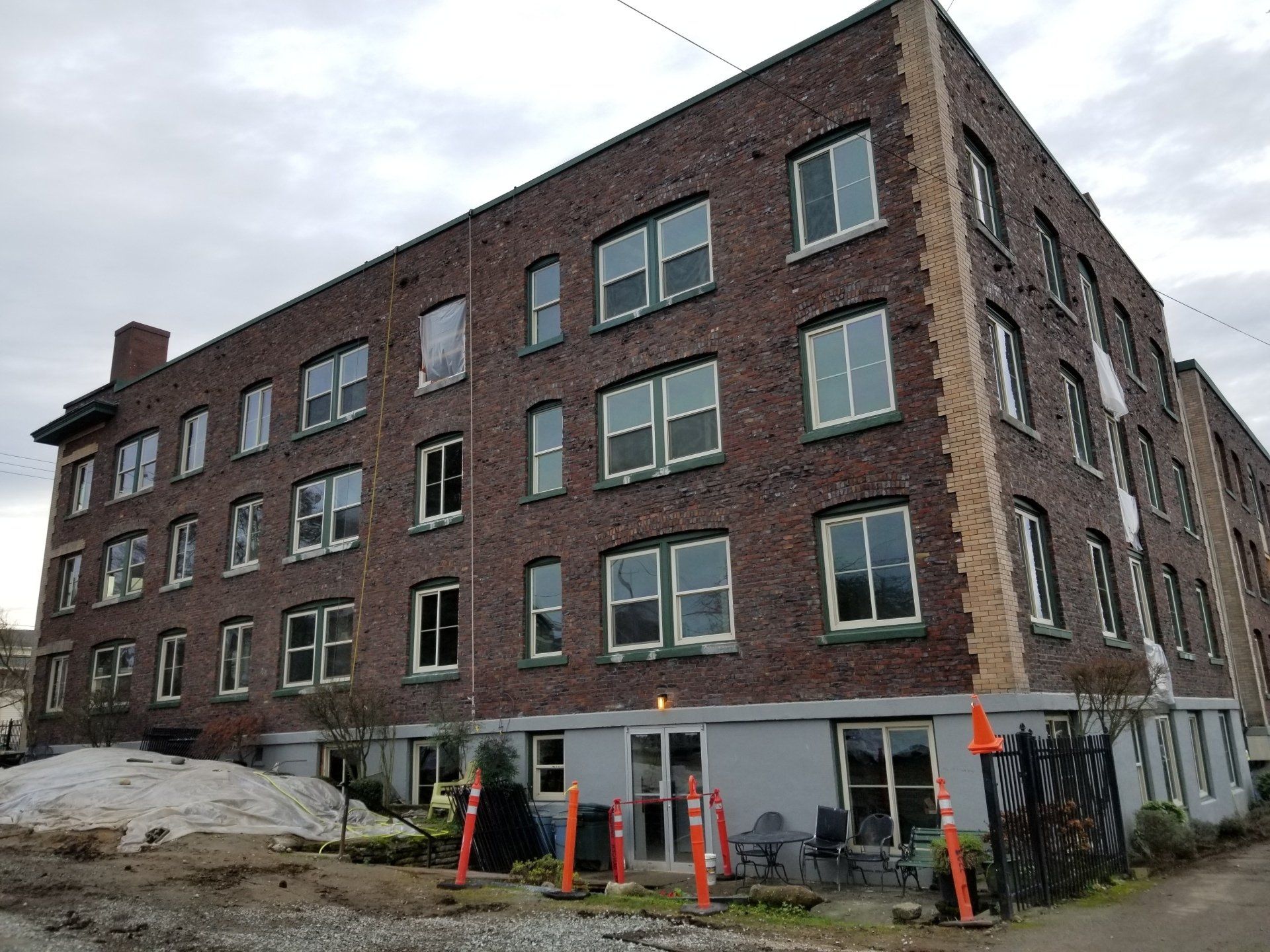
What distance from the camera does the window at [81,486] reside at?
101ft

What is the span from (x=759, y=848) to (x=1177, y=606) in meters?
12.8

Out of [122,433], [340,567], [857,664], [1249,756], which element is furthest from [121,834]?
[1249,756]

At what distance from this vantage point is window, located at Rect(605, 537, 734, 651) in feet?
51.8

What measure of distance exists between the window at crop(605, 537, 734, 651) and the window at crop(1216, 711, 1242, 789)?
12.6 metres

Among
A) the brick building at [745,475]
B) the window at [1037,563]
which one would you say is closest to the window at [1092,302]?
the brick building at [745,475]

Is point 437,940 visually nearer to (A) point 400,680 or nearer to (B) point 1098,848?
(B) point 1098,848

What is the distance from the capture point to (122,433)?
29.5 meters

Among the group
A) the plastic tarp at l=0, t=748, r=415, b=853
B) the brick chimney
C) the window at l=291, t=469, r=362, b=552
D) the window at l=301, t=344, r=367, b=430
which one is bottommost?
the plastic tarp at l=0, t=748, r=415, b=853

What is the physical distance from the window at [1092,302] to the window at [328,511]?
15.7 meters

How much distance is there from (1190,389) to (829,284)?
55.9ft

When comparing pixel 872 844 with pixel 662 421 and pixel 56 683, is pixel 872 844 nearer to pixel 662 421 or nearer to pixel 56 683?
pixel 662 421

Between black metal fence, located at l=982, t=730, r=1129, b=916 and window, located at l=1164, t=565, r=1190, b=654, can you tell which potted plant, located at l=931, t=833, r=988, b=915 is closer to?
black metal fence, located at l=982, t=730, r=1129, b=916

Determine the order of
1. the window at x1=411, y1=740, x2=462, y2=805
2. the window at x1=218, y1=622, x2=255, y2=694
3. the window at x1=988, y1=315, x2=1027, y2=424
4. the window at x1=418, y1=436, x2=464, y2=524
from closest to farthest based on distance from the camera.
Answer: the window at x1=988, y1=315, x2=1027, y2=424 < the window at x1=411, y1=740, x2=462, y2=805 < the window at x1=418, y1=436, x2=464, y2=524 < the window at x1=218, y1=622, x2=255, y2=694

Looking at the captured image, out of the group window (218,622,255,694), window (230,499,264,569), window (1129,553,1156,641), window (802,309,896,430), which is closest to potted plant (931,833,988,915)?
window (802,309,896,430)
